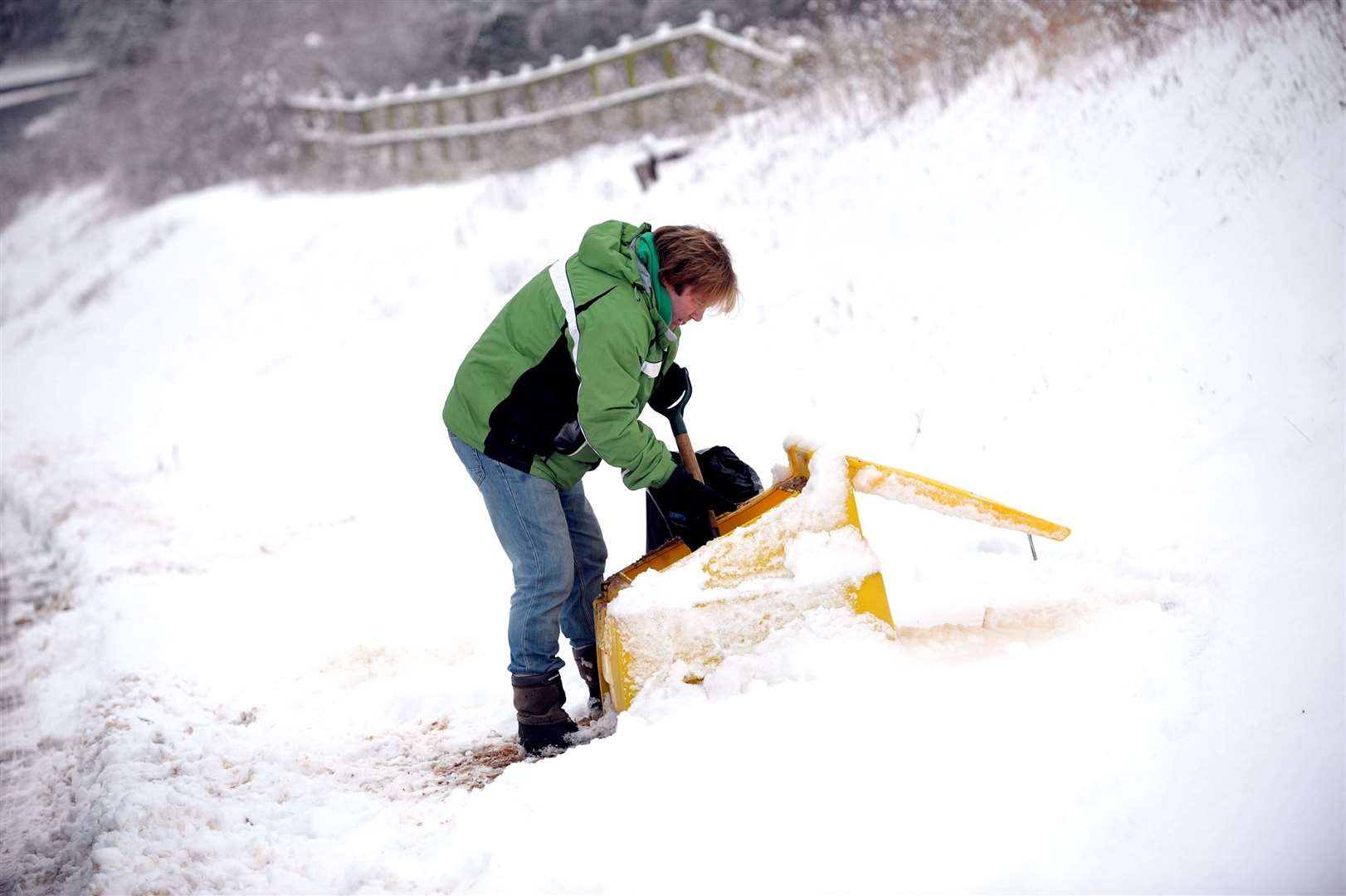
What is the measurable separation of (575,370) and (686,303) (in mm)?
351

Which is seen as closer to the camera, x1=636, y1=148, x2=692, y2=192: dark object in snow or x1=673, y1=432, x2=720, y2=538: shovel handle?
x1=673, y1=432, x2=720, y2=538: shovel handle

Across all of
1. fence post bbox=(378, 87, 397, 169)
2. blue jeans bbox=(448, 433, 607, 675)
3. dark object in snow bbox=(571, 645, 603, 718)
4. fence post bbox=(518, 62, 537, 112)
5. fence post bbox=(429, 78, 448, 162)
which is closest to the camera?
blue jeans bbox=(448, 433, 607, 675)

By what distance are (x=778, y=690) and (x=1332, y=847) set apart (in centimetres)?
122

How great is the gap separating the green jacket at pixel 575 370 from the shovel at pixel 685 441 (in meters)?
0.18

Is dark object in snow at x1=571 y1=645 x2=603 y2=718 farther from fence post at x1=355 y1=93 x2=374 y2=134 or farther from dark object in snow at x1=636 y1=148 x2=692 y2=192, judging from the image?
fence post at x1=355 y1=93 x2=374 y2=134

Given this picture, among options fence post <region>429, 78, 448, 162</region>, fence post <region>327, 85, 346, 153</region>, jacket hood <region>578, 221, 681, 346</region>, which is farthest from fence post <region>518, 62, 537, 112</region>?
jacket hood <region>578, 221, 681, 346</region>

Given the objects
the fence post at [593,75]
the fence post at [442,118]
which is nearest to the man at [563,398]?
the fence post at [593,75]

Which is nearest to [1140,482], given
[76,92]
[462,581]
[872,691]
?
[872,691]

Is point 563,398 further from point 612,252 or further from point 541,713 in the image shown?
point 541,713

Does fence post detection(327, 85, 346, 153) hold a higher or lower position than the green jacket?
higher

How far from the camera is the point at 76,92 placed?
2522 centimetres

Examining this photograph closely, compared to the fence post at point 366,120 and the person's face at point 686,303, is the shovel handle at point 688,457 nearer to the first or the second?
the person's face at point 686,303

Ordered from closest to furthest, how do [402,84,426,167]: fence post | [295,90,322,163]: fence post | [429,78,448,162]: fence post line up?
[429,78,448,162]: fence post → [402,84,426,167]: fence post → [295,90,322,163]: fence post

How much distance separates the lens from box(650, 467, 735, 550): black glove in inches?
105
